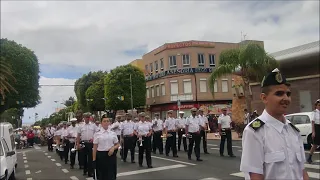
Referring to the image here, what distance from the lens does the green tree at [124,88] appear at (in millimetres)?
51281

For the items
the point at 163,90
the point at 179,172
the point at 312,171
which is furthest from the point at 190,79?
the point at 312,171

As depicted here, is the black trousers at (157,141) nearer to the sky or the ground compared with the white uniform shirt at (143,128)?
nearer to the ground

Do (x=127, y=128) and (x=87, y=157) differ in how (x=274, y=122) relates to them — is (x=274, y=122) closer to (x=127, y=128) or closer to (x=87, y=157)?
(x=87, y=157)

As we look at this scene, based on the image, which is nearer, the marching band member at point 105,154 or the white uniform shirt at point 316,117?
the marching band member at point 105,154

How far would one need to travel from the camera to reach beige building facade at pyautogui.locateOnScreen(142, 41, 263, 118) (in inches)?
1951

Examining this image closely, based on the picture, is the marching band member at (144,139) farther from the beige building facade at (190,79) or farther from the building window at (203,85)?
the building window at (203,85)

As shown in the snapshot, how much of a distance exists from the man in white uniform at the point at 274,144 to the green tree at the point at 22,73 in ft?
117

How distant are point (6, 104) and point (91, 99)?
22469 mm

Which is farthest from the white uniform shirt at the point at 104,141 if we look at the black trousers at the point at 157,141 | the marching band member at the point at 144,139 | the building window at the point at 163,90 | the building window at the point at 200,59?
the building window at the point at 200,59

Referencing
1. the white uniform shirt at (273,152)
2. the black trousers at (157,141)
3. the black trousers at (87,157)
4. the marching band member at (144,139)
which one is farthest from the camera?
the black trousers at (157,141)

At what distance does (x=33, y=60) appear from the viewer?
125 ft

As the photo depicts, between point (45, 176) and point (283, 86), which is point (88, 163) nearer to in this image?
point (45, 176)

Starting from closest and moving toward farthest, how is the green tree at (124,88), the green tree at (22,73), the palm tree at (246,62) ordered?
the palm tree at (246,62) < the green tree at (22,73) < the green tree at (124,88)

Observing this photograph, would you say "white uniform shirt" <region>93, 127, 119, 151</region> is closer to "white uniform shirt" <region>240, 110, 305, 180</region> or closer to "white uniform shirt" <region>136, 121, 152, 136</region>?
"white uniform shirt" <region>136, 121, 152, 136</region>
